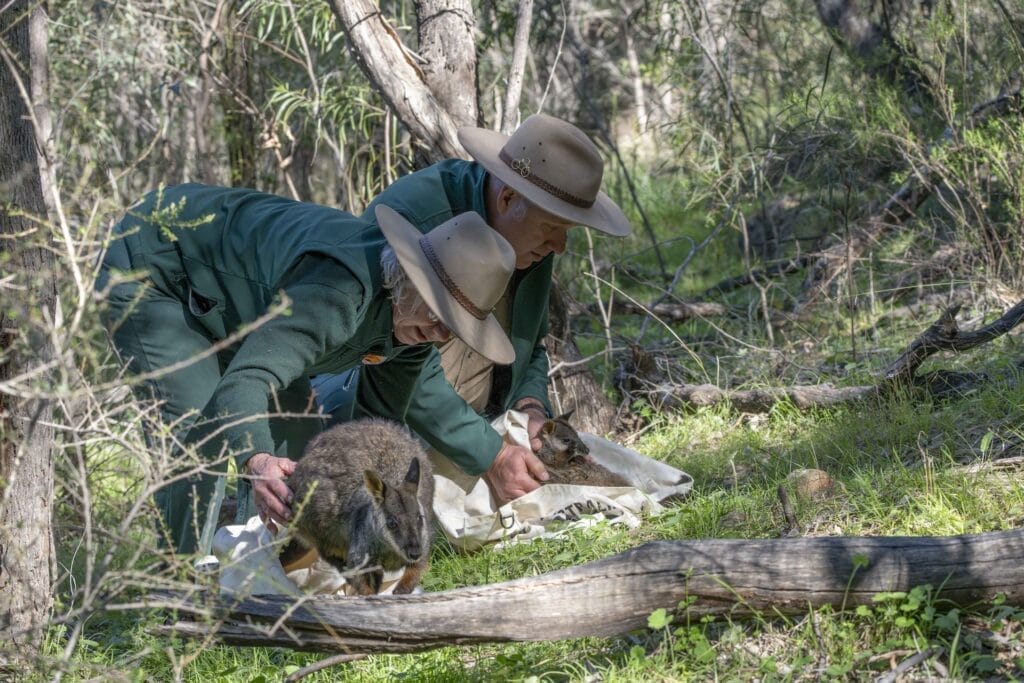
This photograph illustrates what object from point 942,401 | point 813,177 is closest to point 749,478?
point 942,401

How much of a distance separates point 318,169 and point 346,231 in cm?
1078

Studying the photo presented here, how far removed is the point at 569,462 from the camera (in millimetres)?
6035

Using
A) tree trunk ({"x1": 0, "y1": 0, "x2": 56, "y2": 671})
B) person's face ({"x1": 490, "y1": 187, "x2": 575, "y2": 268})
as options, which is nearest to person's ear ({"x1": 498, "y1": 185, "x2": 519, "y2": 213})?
person's face ({"x1": 490, "y1": 187, "x2": 575, "y2": 268})

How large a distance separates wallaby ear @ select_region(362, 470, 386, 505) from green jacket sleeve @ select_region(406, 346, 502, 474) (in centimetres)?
97

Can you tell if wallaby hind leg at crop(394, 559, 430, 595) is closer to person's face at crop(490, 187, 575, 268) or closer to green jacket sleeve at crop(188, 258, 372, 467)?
green jacket sleeve at crop(188, 258, 372, 467)

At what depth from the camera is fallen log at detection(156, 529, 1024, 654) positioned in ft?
11.8

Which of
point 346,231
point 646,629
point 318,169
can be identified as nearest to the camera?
point 646,629

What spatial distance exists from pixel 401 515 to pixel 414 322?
83cm

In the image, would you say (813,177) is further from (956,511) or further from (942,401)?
(956,511)

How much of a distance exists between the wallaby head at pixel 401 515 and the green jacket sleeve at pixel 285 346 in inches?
23.5

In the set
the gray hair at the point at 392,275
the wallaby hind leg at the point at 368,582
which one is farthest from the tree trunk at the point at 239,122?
the wallaby hind leg at the point at 368,582

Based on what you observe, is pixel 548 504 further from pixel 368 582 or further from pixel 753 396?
pixel 753 396

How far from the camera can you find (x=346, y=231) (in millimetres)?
4762

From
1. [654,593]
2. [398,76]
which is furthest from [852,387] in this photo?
[654,593]
